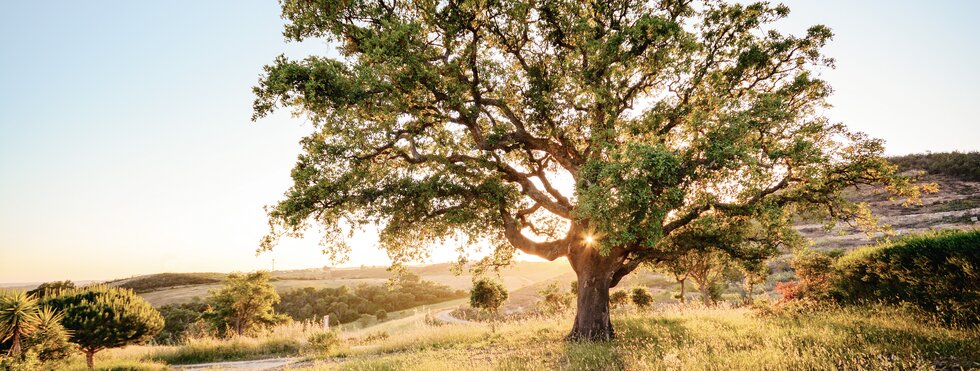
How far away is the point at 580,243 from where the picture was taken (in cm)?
1342

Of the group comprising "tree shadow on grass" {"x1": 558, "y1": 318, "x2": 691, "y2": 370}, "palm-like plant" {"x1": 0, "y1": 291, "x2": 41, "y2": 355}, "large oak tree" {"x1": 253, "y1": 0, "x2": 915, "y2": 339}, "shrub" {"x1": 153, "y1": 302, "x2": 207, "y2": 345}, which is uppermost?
"large oak tree" {"x1": 253, "y1": 0, "x2": 915, "y2": 339}

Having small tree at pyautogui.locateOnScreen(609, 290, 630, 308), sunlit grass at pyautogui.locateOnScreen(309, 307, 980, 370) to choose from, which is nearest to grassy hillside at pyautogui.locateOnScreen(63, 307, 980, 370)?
sunlit grass at pyautogui.locateOnScreen(309, 307, 980, 370)

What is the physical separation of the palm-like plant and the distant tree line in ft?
238

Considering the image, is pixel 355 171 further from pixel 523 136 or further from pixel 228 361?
pixel 228 361

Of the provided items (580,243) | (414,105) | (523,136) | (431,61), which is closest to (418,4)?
(431,61)

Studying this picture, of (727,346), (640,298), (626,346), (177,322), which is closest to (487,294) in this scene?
(640,298)

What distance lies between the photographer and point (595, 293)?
41.9ft

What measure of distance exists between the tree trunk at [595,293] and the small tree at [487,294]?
33.0 ft

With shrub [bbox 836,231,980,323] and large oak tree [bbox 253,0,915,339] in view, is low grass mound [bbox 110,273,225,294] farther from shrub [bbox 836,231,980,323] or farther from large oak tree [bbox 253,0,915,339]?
shrub [bbox 836,231,980,323]

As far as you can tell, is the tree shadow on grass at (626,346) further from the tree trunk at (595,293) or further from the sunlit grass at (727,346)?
the tree trunk at (595,293)

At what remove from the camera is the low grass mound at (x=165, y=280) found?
6519cm

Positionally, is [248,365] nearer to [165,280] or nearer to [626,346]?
[626,346]

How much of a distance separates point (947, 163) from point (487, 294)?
76.8 meters

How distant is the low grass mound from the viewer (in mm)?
65188
